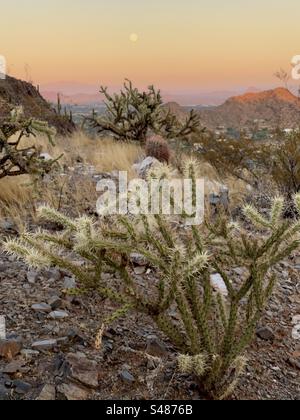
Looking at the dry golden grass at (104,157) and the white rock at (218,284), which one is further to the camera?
the dry golden grass at (104,157)

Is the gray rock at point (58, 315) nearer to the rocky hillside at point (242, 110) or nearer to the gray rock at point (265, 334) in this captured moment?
the gray rock at point (265, 334)

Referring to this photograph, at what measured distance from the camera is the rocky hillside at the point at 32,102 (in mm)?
16500

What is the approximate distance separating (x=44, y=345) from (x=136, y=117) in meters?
10.8

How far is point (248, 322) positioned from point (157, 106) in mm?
10725

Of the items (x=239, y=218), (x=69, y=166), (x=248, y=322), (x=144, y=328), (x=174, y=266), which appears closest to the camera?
(x=174, y=266)

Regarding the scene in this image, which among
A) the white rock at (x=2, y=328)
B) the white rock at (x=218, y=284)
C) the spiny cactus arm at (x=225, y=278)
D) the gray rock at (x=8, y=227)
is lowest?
the white rock at (x=218, y=284)

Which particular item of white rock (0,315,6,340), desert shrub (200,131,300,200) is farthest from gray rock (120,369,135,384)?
desert shrub (200,131,300,200)

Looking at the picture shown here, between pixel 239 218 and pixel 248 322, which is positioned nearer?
pixel 248 322

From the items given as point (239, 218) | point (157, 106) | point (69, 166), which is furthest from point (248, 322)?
point (157, 106)

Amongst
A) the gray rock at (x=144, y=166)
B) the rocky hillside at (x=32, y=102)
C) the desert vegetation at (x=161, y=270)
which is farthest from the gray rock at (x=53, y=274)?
the rocky hillside at (x=32, y=102)

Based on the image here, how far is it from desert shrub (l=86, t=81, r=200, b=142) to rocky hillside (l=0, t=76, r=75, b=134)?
3.33 metres

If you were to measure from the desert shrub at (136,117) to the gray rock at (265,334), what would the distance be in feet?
32.2
